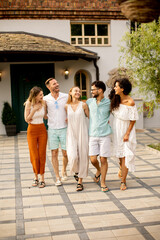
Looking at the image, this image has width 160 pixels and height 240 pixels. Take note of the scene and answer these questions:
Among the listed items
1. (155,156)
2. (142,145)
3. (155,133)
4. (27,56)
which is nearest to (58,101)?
(155,156)

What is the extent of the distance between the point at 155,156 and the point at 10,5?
863cm

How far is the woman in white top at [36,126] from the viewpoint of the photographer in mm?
6113

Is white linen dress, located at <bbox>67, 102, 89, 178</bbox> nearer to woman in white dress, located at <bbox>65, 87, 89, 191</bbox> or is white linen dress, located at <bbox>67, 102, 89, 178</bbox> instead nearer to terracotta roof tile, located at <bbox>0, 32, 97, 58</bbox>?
woman in white dress, located at <bbox>65, 87, 89, 191</bbox>

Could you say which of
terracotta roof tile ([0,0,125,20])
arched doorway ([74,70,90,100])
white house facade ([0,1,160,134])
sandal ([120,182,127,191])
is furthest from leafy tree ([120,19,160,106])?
arched doorway ([74,70,90,100])

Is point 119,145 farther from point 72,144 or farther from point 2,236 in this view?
point 2,236

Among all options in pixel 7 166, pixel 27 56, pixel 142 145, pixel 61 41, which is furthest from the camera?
pixel 61 41

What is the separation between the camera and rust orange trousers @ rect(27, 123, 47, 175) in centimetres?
614

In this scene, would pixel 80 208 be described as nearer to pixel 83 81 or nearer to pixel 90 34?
pixel 83 81

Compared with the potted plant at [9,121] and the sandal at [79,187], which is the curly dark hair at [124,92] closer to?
the sandal at [79,187]

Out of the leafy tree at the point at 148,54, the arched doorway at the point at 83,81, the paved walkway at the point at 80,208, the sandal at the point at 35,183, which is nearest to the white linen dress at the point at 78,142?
the paved walkway at the point at 80,208

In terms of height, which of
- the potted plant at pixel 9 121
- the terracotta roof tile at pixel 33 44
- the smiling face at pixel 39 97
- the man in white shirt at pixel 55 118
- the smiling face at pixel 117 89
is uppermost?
the terracotta roof tile at pixel 33 44

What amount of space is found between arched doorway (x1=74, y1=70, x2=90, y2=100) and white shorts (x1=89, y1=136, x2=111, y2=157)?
8.77 m

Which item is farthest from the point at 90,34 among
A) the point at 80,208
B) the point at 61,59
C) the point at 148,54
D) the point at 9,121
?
the point at 80,208

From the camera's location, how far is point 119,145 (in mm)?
5969
